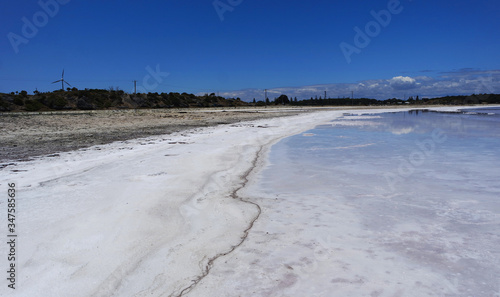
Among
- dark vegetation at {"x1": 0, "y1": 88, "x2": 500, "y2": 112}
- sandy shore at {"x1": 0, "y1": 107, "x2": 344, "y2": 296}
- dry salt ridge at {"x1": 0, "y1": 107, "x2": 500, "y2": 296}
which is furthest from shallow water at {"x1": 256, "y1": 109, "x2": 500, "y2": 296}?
dark vegetation at {"x1": 0, "y1": 88, "x2": 500, "y2": 112}

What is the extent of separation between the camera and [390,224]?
152 inches

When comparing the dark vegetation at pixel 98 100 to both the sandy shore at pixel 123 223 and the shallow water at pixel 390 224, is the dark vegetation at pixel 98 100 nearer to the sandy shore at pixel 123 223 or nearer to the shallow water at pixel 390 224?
the sandy shore at pixel 123 223

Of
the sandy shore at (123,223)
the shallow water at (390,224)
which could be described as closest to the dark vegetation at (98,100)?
the sandy shore at (123,223)

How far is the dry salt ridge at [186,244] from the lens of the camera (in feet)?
8.48

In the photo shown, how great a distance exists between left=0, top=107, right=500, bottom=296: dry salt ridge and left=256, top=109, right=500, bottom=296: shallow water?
2 centimetres

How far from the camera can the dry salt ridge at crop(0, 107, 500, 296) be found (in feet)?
8.48

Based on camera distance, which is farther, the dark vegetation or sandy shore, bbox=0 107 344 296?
the dark vegetation

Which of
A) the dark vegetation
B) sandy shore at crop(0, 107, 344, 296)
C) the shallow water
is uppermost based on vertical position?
the dark vegetation

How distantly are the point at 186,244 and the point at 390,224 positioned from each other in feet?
7.74

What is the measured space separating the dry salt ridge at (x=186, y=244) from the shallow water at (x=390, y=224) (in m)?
0.02

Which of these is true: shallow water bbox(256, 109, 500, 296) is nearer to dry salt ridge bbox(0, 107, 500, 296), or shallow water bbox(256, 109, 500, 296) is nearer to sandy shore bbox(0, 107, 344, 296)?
dry salt ridge bbox(0, 107, 500, 296)

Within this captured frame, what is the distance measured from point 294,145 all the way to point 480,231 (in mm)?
7475

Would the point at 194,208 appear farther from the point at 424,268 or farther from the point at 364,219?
the point at 424,268

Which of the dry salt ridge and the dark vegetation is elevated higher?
the dark vegetation
